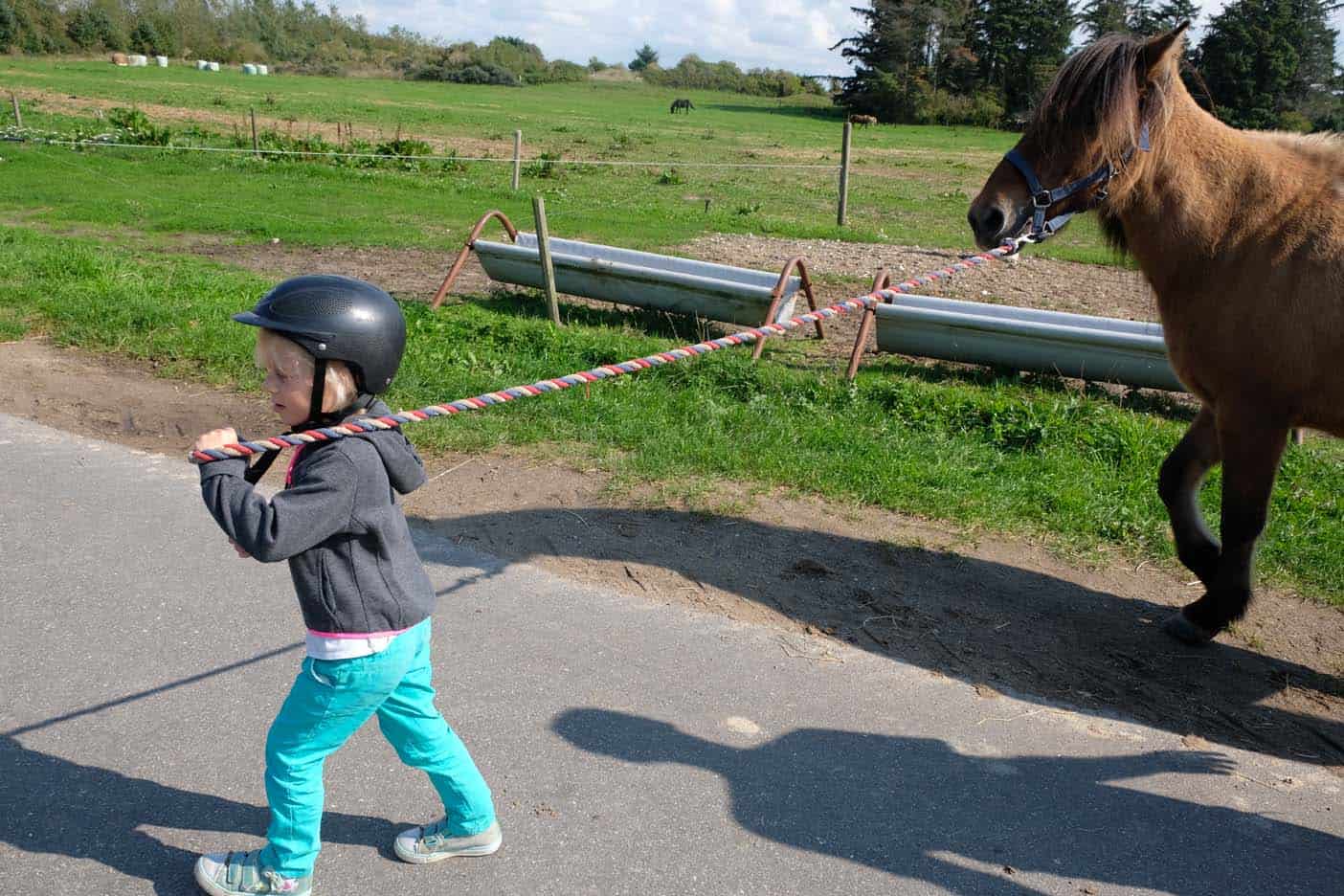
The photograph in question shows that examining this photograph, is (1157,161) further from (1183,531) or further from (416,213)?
(416,213)

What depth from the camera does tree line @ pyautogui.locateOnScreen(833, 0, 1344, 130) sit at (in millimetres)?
30750

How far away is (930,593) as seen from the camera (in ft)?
14.6

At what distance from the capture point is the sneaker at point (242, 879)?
2500 millimetres

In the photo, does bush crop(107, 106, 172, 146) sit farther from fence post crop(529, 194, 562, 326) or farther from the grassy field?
fence post crop(529, 194, 562, 326)

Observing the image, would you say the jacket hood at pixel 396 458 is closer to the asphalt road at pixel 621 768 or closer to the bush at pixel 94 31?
the asphalt road at pixel 621 768

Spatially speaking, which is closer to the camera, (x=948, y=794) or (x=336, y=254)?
(x=948, y=794)

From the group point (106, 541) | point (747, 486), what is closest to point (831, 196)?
point (747, 486)

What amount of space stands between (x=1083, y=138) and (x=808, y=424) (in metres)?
2.73

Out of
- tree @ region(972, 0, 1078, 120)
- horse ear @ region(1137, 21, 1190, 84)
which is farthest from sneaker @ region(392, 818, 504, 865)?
tree @ region(972, 0, 1078, 120)

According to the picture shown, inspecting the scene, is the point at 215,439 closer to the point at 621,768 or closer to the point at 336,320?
the point at 336,320

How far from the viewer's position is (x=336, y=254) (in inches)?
476

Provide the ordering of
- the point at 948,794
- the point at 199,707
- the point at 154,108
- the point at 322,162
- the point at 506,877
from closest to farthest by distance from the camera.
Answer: the point at 506,877, the point at 948,794, the point at 199,707, the point at 322,162, the point at 154,108

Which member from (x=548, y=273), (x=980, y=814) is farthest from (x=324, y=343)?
(x=548, y=273)

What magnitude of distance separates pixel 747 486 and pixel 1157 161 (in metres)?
2.56
